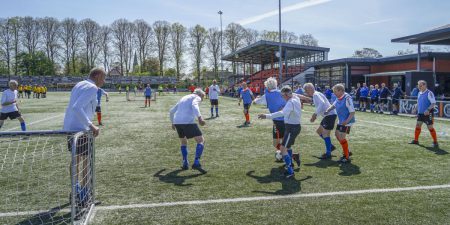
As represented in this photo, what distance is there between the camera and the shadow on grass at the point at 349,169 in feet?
22.7

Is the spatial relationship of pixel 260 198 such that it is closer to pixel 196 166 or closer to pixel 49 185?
pixel 196 166

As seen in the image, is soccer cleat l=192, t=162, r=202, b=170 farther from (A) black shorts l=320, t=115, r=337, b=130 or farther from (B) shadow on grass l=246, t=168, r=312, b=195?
(A) black shorts l=320, t=115, r=337, b=130

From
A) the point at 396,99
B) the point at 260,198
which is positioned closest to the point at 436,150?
the point at 260,198

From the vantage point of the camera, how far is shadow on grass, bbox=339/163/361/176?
693 centimetres

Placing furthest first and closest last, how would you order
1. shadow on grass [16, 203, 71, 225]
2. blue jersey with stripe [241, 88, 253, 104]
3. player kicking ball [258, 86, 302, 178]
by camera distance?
blue jersey with stripe [241, 88, 253, 104] → player kicking ball [258, 86, 302, 178] → shadow on grass [16, 203, 71, 225]

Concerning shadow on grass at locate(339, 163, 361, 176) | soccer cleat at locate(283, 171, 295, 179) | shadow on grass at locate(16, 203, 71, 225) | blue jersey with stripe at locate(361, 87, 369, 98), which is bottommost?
shadow on grass at locate(16, 203, 71, 225)

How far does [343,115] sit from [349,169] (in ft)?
4.64

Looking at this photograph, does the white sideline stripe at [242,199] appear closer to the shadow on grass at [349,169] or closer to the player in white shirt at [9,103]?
the shadow on grass at [349,169]

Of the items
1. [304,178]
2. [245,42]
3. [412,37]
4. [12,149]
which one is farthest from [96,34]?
[304,178]

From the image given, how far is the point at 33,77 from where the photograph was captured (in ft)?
224

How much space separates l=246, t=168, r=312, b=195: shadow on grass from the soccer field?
0.7 inches

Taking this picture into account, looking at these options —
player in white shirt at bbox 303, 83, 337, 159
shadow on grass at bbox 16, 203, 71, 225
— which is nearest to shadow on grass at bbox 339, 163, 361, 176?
player in white shirt at bbox 303, 83, 337, 159

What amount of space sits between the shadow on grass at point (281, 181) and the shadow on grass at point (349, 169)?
0.85 m

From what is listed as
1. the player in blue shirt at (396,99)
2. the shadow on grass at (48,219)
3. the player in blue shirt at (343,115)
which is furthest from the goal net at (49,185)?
the player in blue shirt at (396,99)
